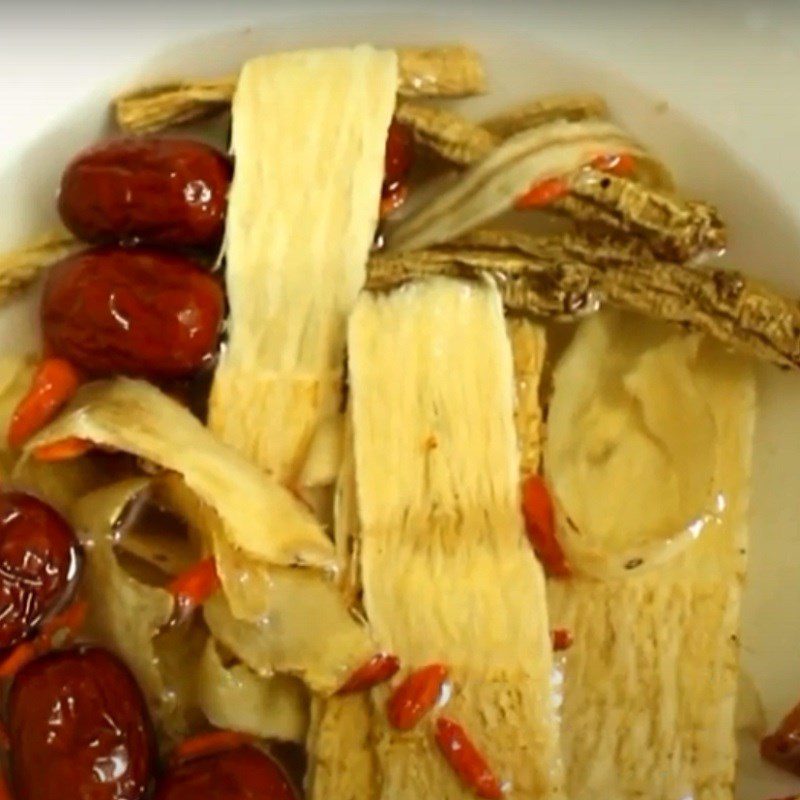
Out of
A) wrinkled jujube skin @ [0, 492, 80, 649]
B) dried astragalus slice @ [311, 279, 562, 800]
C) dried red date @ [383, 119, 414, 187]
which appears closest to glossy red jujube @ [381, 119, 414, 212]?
dried red date @ [383, 119, 414, 187]

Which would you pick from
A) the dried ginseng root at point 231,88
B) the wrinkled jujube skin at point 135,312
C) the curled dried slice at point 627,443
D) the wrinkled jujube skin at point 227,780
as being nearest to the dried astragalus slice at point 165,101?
the dried ginseng root at point 231,88

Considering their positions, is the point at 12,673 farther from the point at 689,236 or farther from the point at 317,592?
the point at 689,236

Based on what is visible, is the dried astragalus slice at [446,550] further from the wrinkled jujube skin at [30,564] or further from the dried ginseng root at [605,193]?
the wrinkled jujube skin at [30,564]

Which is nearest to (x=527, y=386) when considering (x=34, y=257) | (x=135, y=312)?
(x=135, y=312)

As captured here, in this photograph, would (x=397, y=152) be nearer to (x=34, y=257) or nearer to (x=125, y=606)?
(x=34, y=257)

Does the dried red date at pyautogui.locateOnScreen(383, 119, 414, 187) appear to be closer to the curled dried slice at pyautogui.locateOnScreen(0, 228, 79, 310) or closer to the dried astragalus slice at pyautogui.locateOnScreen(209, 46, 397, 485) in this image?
the dried astragalus slice at pyautogui.locateOnScreen(209, 46, 397, 485)

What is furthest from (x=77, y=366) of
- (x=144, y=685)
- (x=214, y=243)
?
(x=144, y=685)
